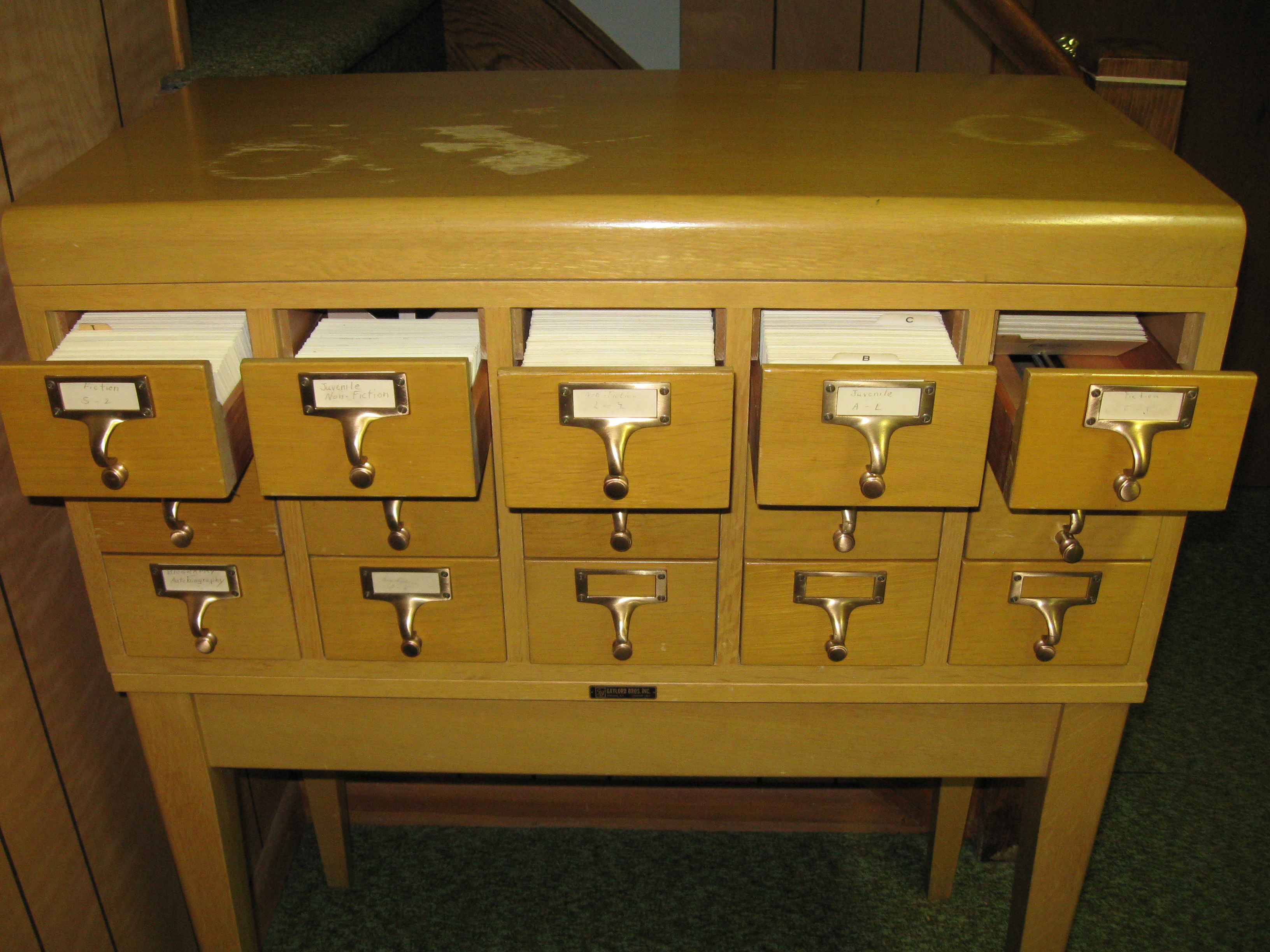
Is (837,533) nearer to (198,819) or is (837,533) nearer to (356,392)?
(356,392)

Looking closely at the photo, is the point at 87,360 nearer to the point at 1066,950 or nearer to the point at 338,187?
the point at 338,187

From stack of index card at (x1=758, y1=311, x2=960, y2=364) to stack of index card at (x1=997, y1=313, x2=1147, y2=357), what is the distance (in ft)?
0.25

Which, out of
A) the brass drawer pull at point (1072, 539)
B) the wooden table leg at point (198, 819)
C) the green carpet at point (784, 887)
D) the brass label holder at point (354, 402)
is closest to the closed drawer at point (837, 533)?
the brass drawer pull at point (1072, 539)

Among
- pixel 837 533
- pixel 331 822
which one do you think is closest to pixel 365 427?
pixel 837 533

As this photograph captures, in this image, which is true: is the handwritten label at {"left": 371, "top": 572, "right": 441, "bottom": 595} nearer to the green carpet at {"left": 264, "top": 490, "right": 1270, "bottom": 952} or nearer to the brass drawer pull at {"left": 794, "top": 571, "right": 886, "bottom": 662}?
the brass drawer pull at {"left": 794, "top": 571, "right": 886, "bottom": 662}

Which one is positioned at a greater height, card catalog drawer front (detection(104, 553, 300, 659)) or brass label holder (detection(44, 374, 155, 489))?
brass label holder (detection(44, 374, 155, 489))

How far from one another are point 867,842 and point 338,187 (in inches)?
54.7

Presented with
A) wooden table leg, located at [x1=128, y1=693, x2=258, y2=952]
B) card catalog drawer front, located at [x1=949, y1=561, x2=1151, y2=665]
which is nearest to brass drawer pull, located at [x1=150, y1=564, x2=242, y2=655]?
wooden table leg, located at [x1=128, y1=693, x2=258, y2=952]

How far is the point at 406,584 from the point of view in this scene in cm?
109

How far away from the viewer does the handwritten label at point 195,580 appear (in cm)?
109

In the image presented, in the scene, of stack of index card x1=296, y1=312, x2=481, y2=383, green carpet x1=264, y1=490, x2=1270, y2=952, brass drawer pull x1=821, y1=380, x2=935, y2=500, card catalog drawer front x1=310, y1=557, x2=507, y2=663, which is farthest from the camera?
green carpet x1=264, y1=490, x2=1270, y2=952

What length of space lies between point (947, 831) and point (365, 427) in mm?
1188

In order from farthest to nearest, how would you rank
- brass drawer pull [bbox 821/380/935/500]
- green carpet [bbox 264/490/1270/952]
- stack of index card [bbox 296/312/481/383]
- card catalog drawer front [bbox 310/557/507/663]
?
green carpet [bbox 264/490/1270/952] < card catalog drawer front [bbox 310/557/507/663] < stack of index card [bbox 296/312/481/383] < brass drawer pull [bbox 821/380/935/500]

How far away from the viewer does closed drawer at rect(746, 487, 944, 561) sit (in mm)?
1057
